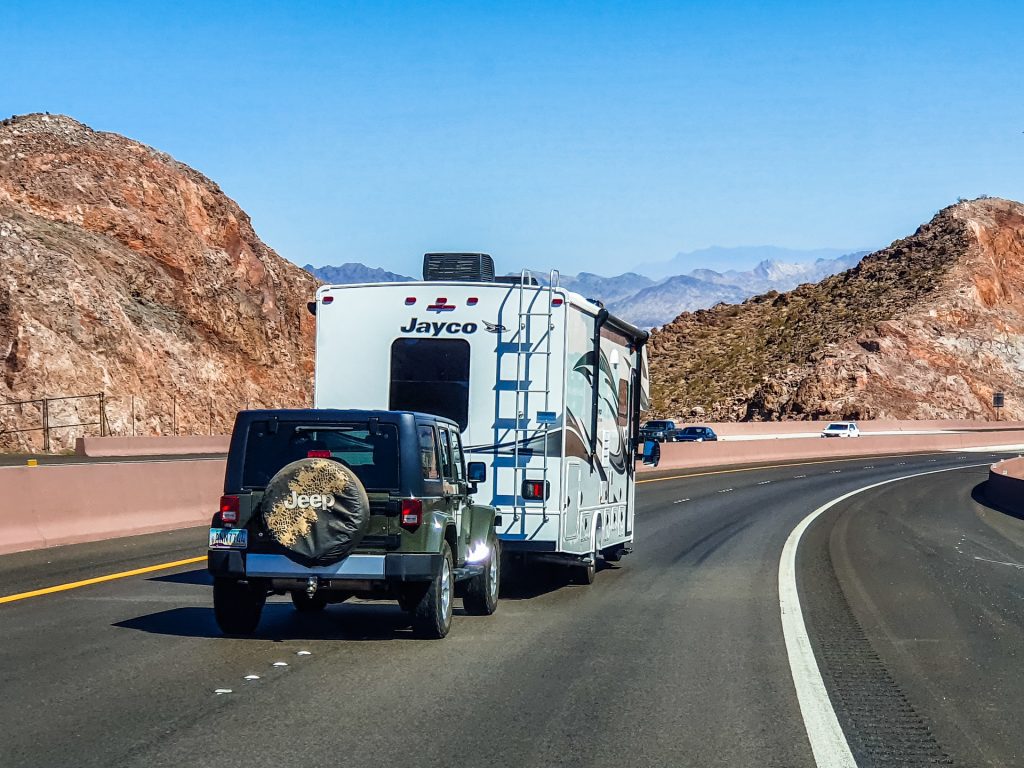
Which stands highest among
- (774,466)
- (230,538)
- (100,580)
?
(230,538)

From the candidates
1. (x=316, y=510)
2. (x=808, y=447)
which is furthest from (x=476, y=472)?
(x=808, y=447)

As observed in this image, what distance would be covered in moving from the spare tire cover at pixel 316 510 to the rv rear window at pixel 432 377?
3.37 m

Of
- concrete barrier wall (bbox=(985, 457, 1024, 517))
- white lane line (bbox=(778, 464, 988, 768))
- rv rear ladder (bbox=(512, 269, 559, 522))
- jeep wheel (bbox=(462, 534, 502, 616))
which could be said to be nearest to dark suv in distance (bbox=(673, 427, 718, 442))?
concrete barrier wall (bbox=(985, 457, 1024, 517))

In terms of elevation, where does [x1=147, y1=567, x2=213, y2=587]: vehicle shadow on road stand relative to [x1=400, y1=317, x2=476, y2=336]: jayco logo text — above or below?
below

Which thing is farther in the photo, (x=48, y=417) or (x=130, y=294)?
(x=130, y=294)

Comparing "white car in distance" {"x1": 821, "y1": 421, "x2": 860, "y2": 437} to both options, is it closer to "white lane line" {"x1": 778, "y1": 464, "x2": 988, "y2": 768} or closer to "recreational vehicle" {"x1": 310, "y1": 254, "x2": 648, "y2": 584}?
"white lane line" {"x1": 778, "y1": 464, "x2": 988, "y2": 768}

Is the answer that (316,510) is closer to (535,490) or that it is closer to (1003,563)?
(535,490)

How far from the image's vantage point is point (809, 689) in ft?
28.9

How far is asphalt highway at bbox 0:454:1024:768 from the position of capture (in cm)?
699

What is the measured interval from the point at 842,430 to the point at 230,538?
73.7 meters

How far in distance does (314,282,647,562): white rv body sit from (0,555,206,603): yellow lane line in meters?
3.22

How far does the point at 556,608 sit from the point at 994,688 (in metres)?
4.82

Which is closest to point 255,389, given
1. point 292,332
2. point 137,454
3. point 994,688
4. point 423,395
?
point 292,332

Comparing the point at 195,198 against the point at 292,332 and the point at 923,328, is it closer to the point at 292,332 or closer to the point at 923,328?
the point at 292,332
